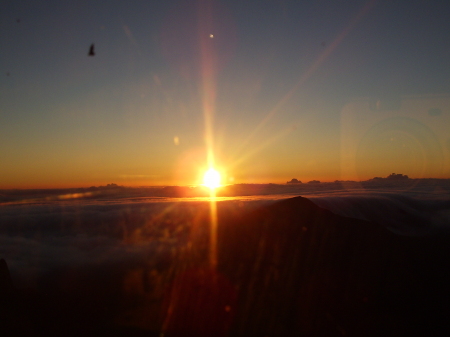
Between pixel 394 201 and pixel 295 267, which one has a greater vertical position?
pixel 394 201

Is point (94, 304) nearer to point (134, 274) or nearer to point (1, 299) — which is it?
point (1, 299)

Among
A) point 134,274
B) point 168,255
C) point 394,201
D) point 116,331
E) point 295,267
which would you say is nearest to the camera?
point 116,331

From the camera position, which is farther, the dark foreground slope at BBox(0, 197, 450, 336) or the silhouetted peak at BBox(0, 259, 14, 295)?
the silhouetted peak at BBox(0, 259, 14, 295)

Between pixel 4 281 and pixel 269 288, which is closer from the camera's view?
pixel 269 288

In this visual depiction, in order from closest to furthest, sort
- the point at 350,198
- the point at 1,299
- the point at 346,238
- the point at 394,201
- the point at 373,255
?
the point at 1,299
the point at 373,255
the point at 346,238
the point at 350,198
the point at 394,201

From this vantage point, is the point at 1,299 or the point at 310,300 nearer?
the point at 310,300

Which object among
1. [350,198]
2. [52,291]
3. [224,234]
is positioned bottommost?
[52,291]

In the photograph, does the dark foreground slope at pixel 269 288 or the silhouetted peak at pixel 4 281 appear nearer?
the dark foreground slope at pixel 269 288

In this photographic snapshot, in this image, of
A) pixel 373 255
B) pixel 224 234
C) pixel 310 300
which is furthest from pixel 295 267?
pixel 224 234
